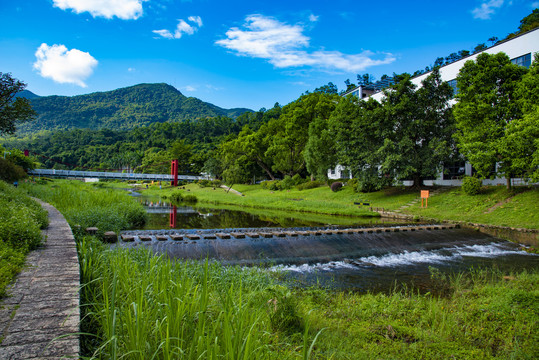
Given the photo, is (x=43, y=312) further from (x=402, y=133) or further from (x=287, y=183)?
(x=287, y=183)

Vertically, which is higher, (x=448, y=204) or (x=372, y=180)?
(x=372, y=180)

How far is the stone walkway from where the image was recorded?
195 cm

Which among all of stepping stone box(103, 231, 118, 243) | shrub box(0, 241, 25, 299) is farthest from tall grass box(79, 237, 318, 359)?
stepping stone box(103, 231, 118, 243)

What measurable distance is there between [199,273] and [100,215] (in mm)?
7287

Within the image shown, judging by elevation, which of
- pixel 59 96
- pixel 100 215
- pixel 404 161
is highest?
pixel 59 96

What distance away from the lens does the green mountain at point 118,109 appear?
132 metres

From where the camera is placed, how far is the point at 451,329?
4105 mm

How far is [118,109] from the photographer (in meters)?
152

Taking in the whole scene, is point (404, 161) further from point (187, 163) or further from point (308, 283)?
point (187, 163)

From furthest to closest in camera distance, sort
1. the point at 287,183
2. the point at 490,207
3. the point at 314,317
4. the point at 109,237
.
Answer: the point at 287,183 < the point at 490,207 < the point at 109,237 < the point at 314,317

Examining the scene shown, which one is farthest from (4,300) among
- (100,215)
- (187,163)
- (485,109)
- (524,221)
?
(187,163)

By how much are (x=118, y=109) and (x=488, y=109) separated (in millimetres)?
163401

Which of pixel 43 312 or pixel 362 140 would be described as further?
pixel 362 140

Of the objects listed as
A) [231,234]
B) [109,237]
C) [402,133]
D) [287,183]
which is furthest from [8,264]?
[287,183]
